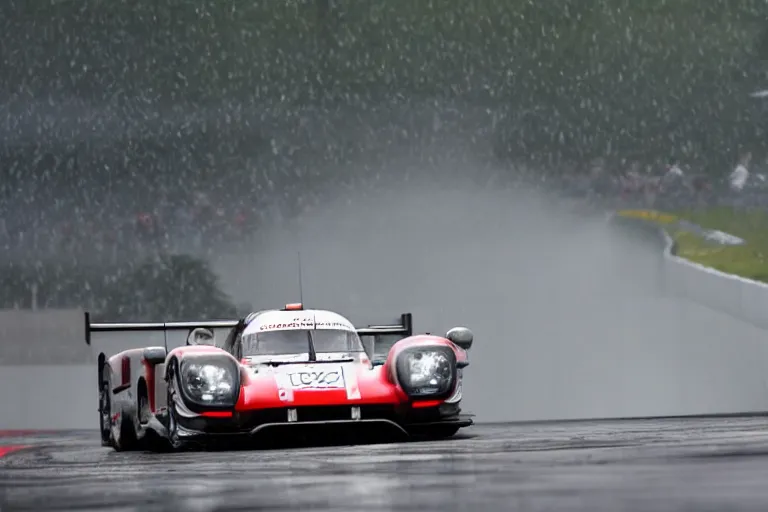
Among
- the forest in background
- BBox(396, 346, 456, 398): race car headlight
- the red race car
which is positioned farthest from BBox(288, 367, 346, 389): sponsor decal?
the forest in background

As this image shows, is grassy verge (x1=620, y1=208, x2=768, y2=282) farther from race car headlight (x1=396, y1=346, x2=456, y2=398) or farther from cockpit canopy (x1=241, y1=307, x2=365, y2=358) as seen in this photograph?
race car headlight (x1=396, y1=346, x2=456, y2=398)

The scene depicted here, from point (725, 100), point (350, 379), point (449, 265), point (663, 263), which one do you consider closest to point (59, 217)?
point (449, 265)

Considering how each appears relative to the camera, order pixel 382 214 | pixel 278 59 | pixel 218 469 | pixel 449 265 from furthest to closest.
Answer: pixel 278 59
pixel 382 214
pixel 449 265
pixel 218 469

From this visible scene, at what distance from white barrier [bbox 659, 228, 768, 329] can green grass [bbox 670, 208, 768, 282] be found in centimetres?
598

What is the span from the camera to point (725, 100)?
4406 centimetres

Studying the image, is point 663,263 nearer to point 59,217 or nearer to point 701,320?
point 701,320

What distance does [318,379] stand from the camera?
7984mm

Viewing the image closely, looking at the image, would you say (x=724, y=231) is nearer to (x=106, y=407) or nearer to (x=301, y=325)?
(x=106, y=407)

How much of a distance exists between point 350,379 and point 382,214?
112ft

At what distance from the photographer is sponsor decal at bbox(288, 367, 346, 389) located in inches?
311

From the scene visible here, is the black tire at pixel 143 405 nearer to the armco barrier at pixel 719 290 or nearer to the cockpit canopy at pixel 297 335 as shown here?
the cockpit canopy at pixel 297 335

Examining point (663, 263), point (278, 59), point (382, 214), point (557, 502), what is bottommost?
point (557, 502)

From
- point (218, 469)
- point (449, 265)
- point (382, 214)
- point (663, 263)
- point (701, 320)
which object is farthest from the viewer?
point (382, 214)

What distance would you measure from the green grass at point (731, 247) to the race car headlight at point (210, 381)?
22913 millimetres
